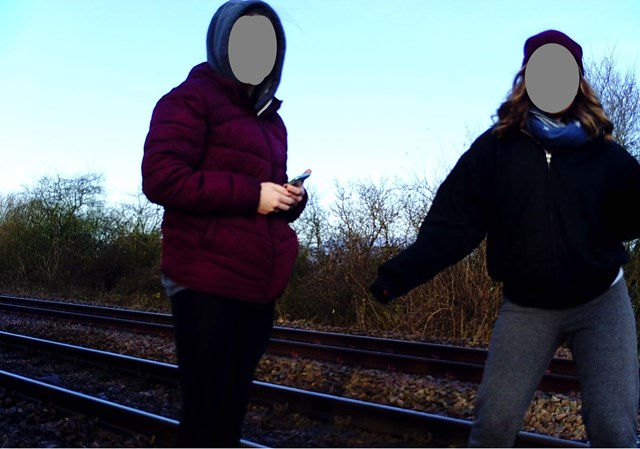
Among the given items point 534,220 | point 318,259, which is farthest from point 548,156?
point 318,259

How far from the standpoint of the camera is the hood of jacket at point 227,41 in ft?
8.55

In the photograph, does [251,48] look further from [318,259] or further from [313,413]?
[318,259]

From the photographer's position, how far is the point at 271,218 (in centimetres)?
266

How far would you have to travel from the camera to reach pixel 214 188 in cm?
245

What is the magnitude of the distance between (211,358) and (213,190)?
550mm

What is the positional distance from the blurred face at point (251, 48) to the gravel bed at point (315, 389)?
3.46 metres

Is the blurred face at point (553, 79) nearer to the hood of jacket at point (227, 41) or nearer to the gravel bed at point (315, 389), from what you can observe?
the hood of jacket at point (227, 41)

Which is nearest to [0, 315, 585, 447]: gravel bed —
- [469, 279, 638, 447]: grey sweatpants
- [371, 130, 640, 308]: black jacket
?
[469, 279, 638, 447]: grey sweatpants

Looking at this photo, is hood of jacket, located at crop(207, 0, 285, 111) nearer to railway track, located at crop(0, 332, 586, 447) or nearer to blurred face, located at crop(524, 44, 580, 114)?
blurred face, located at crop(524, 44, 580, 114)

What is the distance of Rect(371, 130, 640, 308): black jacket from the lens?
265 centimetres

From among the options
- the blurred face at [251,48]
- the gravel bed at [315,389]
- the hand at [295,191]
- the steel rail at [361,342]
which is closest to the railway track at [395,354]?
the steel rail at [361,342]

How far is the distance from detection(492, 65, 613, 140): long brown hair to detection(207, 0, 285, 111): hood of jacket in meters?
0.86

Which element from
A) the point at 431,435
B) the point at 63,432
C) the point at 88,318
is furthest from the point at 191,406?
the point at 88,318

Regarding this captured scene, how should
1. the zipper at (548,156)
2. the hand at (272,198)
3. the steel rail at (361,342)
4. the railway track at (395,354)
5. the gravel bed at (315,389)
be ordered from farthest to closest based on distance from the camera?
the steel rail at (361,342)
the railway track at (395,354)
the gravel bed at (315,389)
the zipper at (548,156)
the hand at (272,198)
